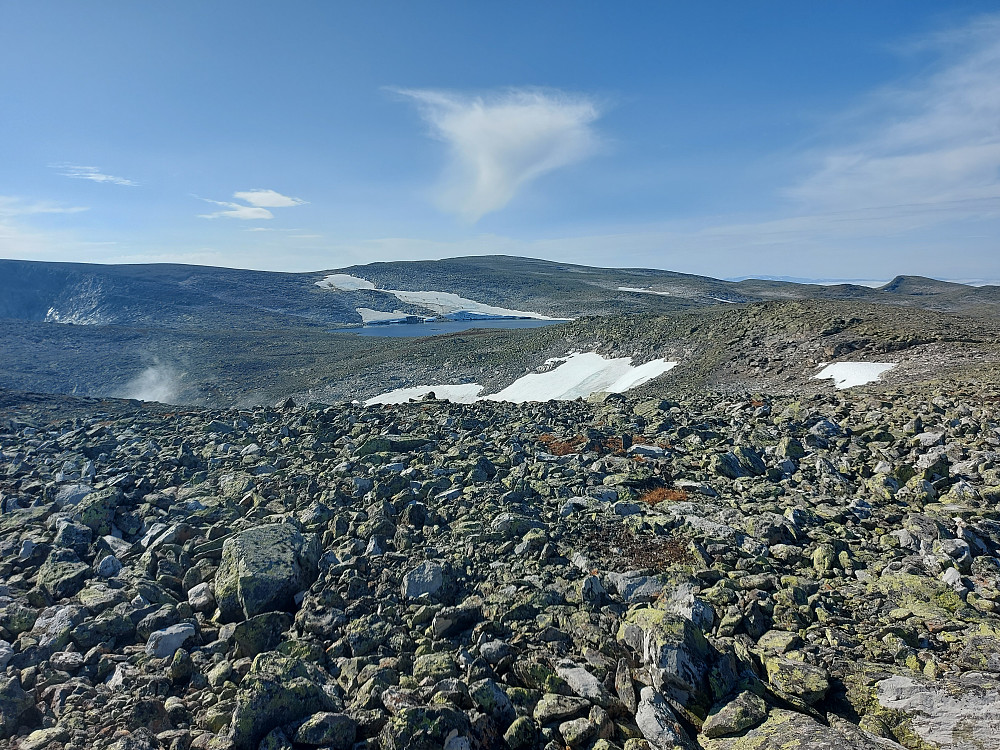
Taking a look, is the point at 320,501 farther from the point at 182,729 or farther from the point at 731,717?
the point at 731,717

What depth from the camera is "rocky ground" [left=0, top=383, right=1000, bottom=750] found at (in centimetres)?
475

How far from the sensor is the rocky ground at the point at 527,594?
4.75 metres

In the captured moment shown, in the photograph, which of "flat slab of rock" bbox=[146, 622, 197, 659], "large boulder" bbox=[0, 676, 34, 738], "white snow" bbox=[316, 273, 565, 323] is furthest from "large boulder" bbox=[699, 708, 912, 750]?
"white snow" bbox=[316, 273, 565, 323]

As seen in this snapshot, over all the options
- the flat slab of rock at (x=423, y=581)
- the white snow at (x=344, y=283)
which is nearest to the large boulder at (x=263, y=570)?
the flat slab of rock at (x=423, y=581)

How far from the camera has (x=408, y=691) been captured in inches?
200

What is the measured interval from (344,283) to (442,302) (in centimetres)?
2553

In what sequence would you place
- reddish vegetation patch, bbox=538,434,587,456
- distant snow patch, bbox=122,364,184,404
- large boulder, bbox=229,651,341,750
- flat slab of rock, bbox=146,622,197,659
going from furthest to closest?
1. distant snow patch, bbox=122,364,184,404
2. reddish vegetation patch, bbox=538,434,587,456
3. flat slab of rock, bbox=146,622,197,659
4. large boulder, bbox=229,651,341,750

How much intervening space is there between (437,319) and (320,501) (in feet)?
267

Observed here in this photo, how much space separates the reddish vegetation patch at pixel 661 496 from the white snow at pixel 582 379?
54.4ft

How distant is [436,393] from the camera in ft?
105

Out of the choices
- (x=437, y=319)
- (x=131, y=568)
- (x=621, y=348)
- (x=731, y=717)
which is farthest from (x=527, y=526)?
(x=437, y=319)

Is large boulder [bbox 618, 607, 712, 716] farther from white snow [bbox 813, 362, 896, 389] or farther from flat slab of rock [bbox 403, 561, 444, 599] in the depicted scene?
white snow [bbox 813, 362, 896, 389]

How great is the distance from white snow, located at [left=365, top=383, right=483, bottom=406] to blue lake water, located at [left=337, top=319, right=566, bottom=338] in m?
39.6

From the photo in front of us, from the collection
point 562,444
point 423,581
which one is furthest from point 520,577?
point 562,444
